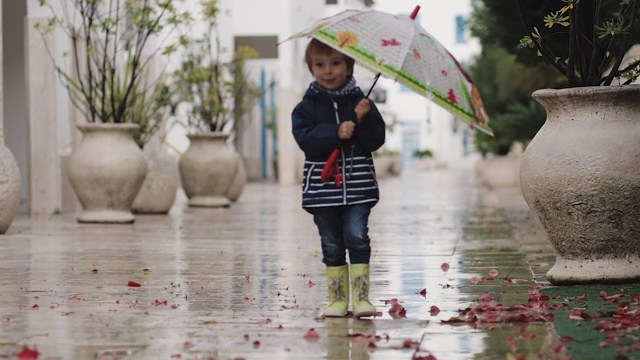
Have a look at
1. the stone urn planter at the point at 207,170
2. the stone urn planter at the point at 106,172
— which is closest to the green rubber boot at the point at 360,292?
the stone urn planter at the point at 106,172

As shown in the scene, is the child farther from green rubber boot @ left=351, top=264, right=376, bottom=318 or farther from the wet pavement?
the wet pavement

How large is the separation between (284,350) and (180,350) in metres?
0.39

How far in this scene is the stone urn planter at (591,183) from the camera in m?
6.58

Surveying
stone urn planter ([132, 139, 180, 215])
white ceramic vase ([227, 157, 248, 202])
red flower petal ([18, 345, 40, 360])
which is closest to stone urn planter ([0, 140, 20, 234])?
stone urn planter ([132, 139, 180, 215])

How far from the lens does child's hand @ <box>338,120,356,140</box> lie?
18.8 feet

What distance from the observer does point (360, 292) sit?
19.0 feet

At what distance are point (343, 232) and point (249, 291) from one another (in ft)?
3.38

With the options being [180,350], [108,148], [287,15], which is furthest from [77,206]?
[287,15]

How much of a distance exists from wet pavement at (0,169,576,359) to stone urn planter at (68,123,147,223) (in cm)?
36

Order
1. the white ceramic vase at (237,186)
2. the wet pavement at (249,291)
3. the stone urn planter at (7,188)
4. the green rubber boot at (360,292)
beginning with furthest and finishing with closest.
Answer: the white ceramic vase at (237,186), the stone urn planter at (7,188), the green rubber boot at (360,292), the wet pavement at (249,291)

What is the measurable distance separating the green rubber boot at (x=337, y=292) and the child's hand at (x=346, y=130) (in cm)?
65

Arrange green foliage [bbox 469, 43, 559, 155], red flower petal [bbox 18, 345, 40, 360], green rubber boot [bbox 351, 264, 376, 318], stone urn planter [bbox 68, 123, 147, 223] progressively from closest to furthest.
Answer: red flower petal [bbox 18, 345, 40, 360], green rubber boot [bbox 351, 264, 376, 318], stone urn planter [bbox 68, 123, 147, 223], green foliage [bbox 469, 43, 559, 155]

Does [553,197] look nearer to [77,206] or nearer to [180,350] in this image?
[180,350]

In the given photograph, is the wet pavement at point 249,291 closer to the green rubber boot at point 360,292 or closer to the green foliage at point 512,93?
the green rubber boot at point 360,292
